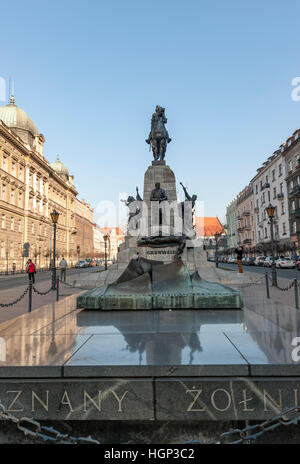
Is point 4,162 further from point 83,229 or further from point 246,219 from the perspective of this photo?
point 246,219

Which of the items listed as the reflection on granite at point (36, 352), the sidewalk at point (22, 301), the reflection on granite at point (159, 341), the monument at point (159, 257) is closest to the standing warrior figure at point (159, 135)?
the monument at point (159, 257)

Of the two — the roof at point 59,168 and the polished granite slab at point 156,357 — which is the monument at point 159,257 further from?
the roof at point 59,168

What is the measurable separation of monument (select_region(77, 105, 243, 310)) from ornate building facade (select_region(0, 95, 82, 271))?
2926cm

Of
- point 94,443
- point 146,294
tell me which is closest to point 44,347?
point 94,443

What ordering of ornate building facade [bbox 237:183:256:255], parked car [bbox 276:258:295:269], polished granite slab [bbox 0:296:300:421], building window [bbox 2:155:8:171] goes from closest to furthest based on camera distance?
1. polished granite slab [bbox 0:296:300:421]
2. parked car [bbox 276:258:295:269]
3. building window [bbox 2:155:8:171]
4. ornate building facade [bbox 237:183:256:255]

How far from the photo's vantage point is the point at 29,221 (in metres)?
51.7

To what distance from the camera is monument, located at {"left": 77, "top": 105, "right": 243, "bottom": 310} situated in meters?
6.65

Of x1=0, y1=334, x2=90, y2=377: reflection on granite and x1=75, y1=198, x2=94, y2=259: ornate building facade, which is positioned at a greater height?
x1=75, y1=198, x2=94, y2=259: ornate building facade

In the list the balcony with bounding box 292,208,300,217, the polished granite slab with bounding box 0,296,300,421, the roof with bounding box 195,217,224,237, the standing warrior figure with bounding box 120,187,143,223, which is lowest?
the polished granite slab with bounding box 0,296,300,421

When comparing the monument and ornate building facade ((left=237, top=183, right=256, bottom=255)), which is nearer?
the monument

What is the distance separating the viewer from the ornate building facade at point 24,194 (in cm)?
4356

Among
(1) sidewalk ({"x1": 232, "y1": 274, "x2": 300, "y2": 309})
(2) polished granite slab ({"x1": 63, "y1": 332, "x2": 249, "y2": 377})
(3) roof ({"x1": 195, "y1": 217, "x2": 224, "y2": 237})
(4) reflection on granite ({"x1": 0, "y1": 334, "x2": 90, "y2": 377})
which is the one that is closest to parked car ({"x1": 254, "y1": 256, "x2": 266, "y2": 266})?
(1) sidewalk ({"x1": 232, "y1": 274, "x2": 300, "y2": 309})

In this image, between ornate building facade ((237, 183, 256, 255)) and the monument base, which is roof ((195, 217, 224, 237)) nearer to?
ornate building facade ((237, 183, 256, 255))

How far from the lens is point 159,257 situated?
1536 cm
